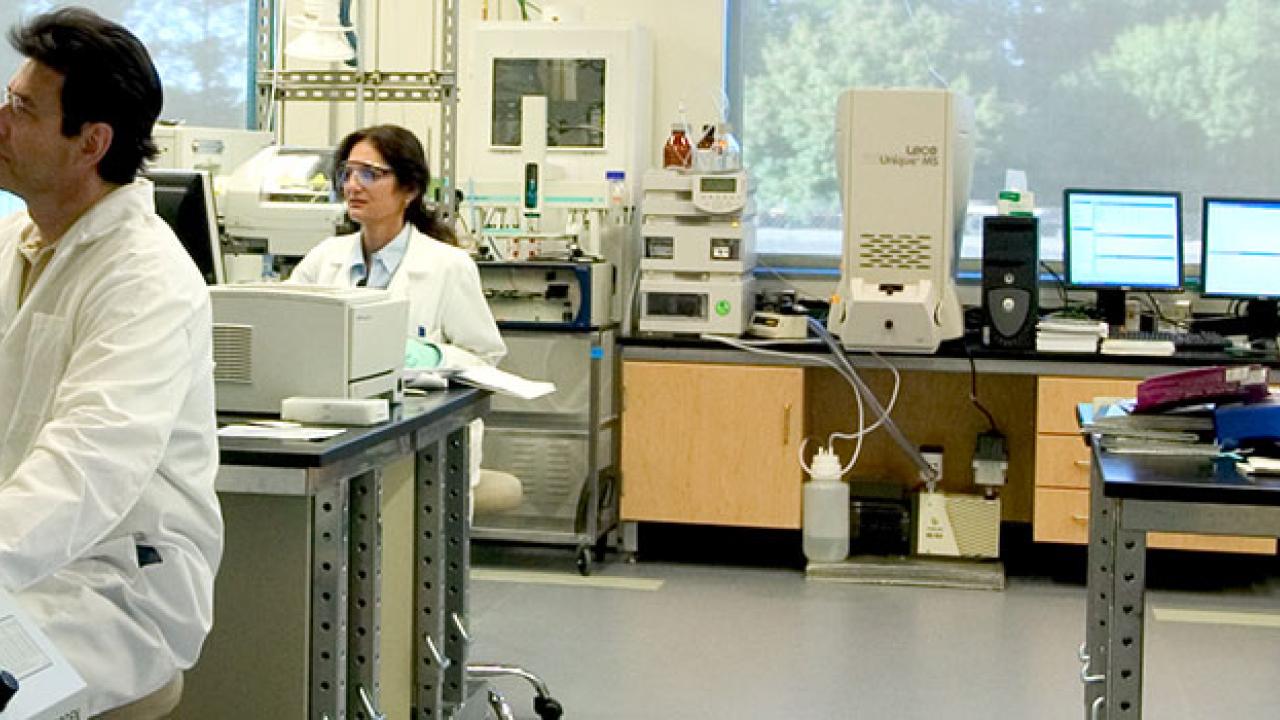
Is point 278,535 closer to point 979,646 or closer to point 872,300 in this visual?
point 979,646

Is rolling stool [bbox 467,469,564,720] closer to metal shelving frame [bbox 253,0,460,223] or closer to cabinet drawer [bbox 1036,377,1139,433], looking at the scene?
metal shelving frame [bbox 253,0,460,223]

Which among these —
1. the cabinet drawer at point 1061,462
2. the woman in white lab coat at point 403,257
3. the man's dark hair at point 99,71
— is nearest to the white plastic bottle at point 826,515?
the cabinet drawer at point 1061,462

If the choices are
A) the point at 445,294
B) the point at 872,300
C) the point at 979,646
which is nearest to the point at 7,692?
the point at 445,294

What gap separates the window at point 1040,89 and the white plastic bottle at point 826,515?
102 centimetres

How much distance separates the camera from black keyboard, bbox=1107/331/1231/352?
5.52 metres

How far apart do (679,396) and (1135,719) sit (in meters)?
3.18

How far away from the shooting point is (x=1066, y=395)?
5473 mm

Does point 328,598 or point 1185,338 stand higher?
point 1185,338

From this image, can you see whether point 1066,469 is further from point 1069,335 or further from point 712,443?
point 712,443

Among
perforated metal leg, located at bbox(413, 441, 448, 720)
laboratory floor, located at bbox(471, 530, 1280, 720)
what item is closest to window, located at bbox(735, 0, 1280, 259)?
laboratory floor, located at bbox(471, 530, 1280, 720)

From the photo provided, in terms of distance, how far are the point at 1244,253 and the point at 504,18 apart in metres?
2.68

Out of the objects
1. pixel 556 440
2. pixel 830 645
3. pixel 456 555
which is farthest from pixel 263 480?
pixel 556 440

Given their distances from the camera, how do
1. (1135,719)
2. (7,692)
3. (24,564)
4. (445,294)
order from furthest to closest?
(445,294) → (1135,719) → (24,564) → (7,692)

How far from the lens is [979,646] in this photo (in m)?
4.82
